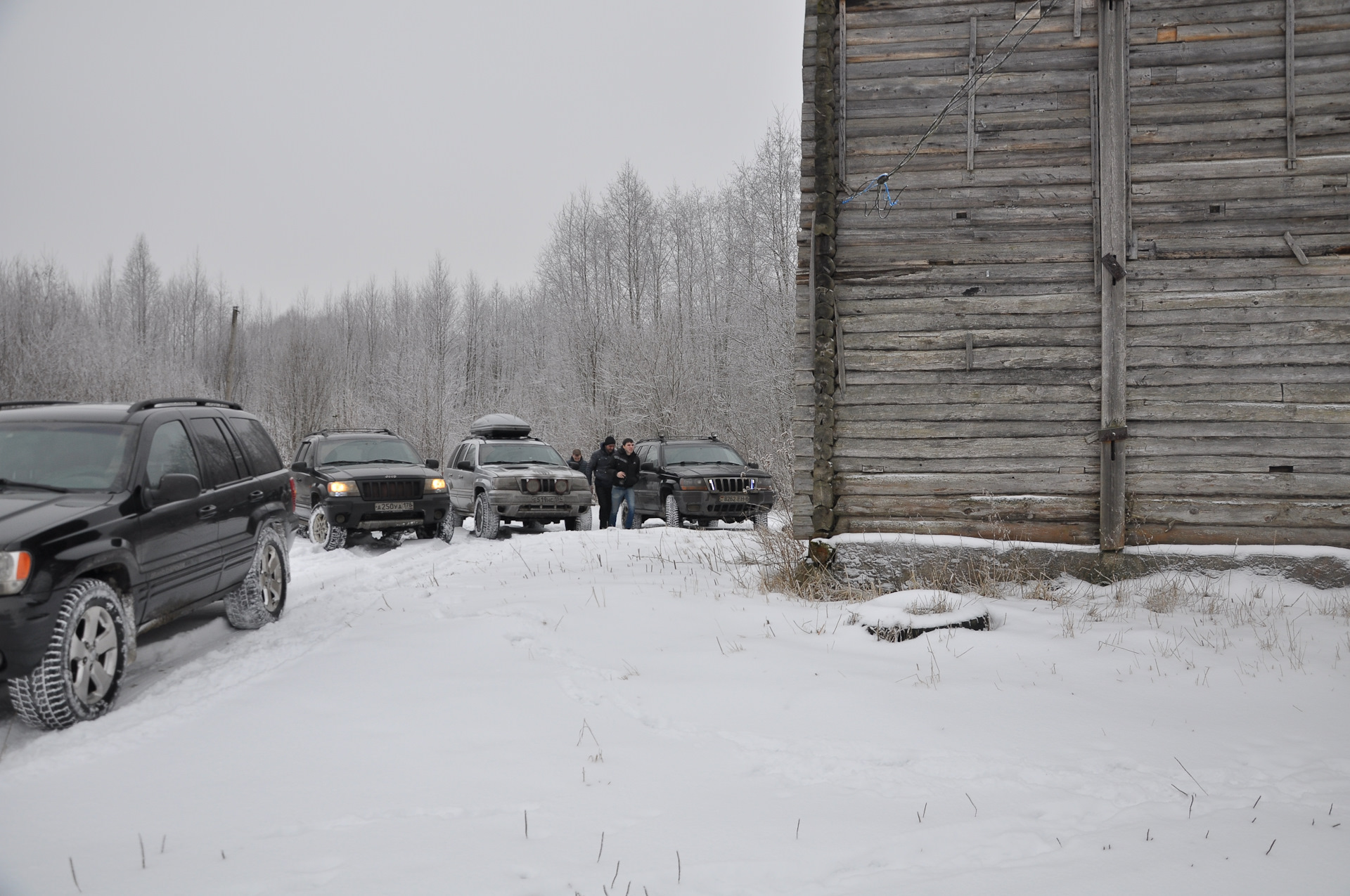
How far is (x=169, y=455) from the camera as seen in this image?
6180 mm

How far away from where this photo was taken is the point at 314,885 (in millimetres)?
2920

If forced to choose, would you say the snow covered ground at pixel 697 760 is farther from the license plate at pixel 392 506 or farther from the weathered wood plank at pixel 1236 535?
the license plate at pixel 392 506

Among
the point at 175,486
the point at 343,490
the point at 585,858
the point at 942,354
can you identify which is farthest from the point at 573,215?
the point at 585,858

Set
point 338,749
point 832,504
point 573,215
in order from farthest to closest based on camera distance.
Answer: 1. point 573,215
2. point 832,504
3. point 338,749

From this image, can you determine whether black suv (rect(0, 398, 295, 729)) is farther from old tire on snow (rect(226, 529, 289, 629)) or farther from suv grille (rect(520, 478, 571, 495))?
suv grille (rect(520, 478, 571, 495))

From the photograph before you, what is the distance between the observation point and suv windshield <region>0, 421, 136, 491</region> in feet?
17.8

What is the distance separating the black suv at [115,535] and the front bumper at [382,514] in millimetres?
4369

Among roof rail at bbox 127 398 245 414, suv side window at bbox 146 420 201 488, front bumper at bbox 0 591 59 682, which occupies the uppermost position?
roof rail at bbox 127 398 245 414

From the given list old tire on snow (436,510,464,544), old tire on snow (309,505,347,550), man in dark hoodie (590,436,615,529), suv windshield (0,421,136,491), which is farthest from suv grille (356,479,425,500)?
suv windshield (0,421,136,491)

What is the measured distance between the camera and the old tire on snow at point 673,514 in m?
15.0

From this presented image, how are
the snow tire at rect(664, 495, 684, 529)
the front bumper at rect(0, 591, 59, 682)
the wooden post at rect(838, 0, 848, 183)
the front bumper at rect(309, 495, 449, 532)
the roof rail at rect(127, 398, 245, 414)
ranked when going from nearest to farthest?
1. the front bumper at rect(0, 591, 59, 682)
2. the roof rail at rect(127, 398, 245, 414)
3. the wooden post at rect(838, 0, 848, 183)
4. the front bumper at rect(309, 495, 449, 532)
5. the snow tire at rect(664, 495, 684, 529)

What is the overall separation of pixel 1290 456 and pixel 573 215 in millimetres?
36497

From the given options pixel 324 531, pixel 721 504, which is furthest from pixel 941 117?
pixel 324 531

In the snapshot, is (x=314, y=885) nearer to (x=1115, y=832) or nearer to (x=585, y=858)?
(x=585, y=858)
